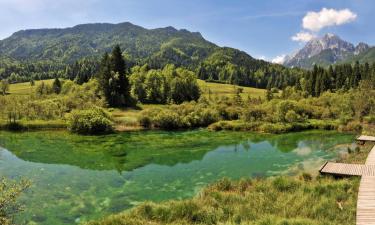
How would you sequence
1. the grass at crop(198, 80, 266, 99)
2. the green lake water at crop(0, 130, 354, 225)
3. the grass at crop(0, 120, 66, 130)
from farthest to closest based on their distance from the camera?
the grass at crop(198, 80, 266, 99), the grass at crop(0, 120, 66, 130), the green lake water at crop(0, 130, 354, 225)

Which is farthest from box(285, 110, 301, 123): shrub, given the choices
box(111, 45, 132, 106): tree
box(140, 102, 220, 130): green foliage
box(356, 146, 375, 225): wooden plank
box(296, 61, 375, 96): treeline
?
box(296, 61, 375, 96): treeline

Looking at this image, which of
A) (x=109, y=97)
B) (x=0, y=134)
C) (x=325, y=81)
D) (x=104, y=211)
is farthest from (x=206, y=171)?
(x=325, y=81)

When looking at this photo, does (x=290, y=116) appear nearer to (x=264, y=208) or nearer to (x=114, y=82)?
(x=114, y=82)

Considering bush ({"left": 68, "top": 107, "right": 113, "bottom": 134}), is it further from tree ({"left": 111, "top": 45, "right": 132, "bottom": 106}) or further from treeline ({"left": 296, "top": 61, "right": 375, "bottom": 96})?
treeline ({"left": 296, "top": 61, "right": 375, "bottom": 96})

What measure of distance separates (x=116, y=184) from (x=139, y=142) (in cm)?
1836

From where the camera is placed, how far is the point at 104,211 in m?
19.9

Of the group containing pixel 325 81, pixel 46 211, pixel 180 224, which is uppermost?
pixel 325 81

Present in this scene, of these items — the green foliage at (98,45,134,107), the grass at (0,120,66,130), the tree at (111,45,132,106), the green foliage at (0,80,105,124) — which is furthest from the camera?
the tree at (111,45,132,106)

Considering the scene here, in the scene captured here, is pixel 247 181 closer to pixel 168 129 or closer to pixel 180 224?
pixel 180 224

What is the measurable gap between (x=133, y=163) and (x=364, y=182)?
809 inches

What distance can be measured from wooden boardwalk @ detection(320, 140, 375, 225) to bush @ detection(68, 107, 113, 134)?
34724mm

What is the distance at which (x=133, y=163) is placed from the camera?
33312 millimetres

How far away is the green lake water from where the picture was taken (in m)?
22.1

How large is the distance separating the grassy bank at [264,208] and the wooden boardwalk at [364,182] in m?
0.36
